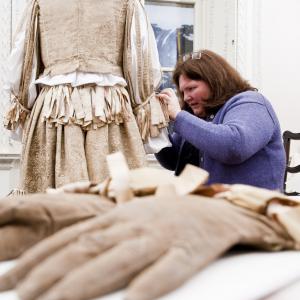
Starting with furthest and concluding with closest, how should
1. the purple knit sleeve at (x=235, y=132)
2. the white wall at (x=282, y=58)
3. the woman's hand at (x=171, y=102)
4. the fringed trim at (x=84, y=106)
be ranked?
the white wall at (x=282, y=58), the fringed trim at (x=84, y=106), the woman's hand at (x=171, y=102), the purple knit sleeve at (x=235, y=132)

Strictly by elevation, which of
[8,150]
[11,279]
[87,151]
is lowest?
[8,150]

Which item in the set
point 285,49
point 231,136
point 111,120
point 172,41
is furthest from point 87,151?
point 285,49

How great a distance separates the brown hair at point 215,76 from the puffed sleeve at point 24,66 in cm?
63

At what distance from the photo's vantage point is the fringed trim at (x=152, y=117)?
6.47 ft

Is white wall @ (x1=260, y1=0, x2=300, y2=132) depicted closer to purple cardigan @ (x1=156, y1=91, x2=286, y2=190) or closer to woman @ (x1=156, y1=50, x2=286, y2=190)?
woman @ (x1=156, y1=50, x2=286, y2=190)

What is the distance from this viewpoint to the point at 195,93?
5.87ft

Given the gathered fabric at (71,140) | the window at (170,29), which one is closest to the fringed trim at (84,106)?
the gathered fabric at (71,140)

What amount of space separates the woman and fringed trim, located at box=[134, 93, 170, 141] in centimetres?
7

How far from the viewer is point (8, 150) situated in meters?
3.03

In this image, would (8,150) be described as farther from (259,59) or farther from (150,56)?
(259,59)

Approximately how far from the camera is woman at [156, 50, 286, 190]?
152 centimetres

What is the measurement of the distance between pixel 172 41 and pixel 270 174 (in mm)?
2197

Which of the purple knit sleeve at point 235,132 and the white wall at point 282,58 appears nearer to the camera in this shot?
the purple knit sleeve at point 235,132

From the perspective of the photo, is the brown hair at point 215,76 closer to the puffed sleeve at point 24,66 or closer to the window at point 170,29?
the puffed sleeve at point 24,66
